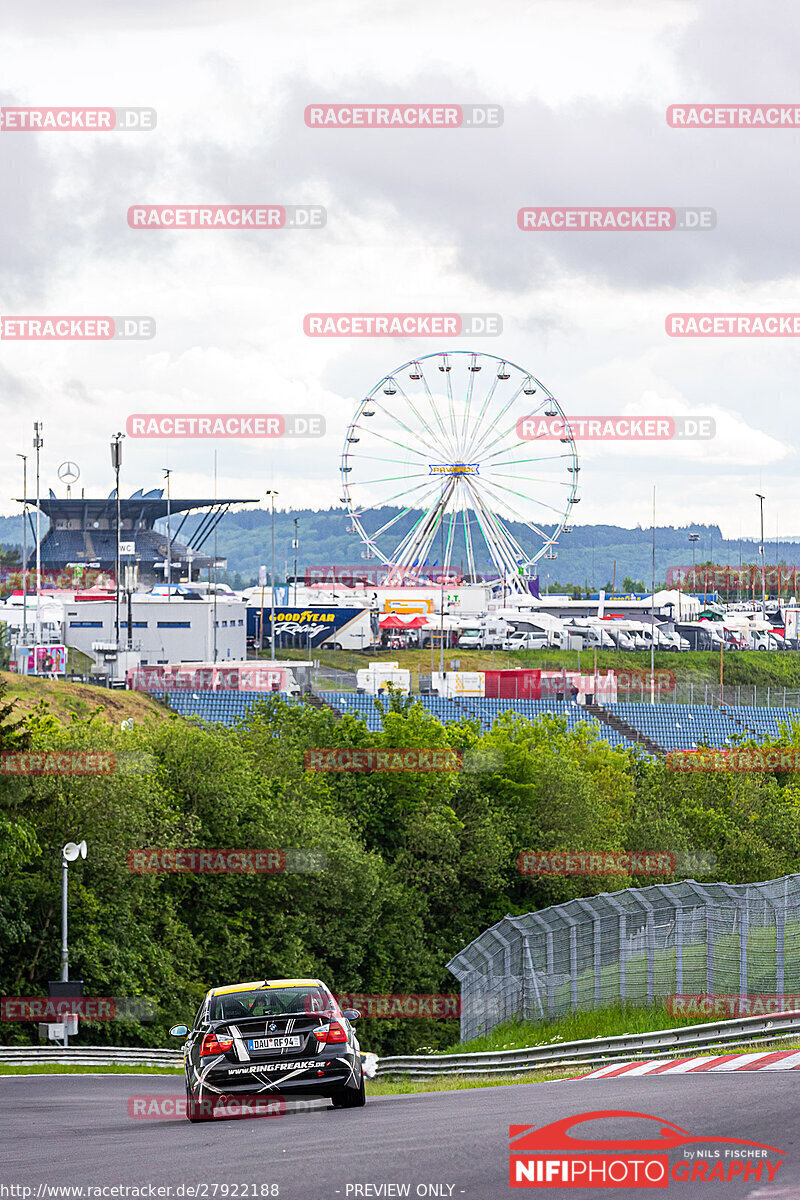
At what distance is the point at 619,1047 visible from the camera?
50.8 ft

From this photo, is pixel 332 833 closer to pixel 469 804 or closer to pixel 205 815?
pixel 205 815

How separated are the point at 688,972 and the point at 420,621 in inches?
4074

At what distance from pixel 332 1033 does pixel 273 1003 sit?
1.08 meters

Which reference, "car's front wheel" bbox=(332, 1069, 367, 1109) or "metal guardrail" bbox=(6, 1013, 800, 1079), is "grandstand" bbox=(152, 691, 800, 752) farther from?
"car's front wheel" bbox=(332, 1069, 367, 1109)

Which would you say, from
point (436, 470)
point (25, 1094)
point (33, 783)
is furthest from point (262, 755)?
point (436, 470)

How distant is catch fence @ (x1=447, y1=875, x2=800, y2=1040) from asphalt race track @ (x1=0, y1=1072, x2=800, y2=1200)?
354 cm

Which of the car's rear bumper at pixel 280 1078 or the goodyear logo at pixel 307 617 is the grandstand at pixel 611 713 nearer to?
the goodyear logo at pixel 307 617

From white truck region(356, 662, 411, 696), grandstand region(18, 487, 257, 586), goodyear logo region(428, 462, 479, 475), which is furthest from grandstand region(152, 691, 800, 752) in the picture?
grandstand region(18, 487, 257, 586)

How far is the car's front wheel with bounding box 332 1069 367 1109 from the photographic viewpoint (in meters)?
11.5

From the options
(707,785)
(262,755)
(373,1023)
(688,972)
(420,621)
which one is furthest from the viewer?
(420,621)

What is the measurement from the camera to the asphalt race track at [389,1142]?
7527mm

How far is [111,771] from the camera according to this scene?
3275 cm

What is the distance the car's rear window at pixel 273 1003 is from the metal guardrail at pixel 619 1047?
4.34 metres

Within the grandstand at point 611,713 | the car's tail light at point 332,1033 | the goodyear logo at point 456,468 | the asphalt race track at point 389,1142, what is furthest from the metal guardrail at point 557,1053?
the goodyear logo at point 456,468
